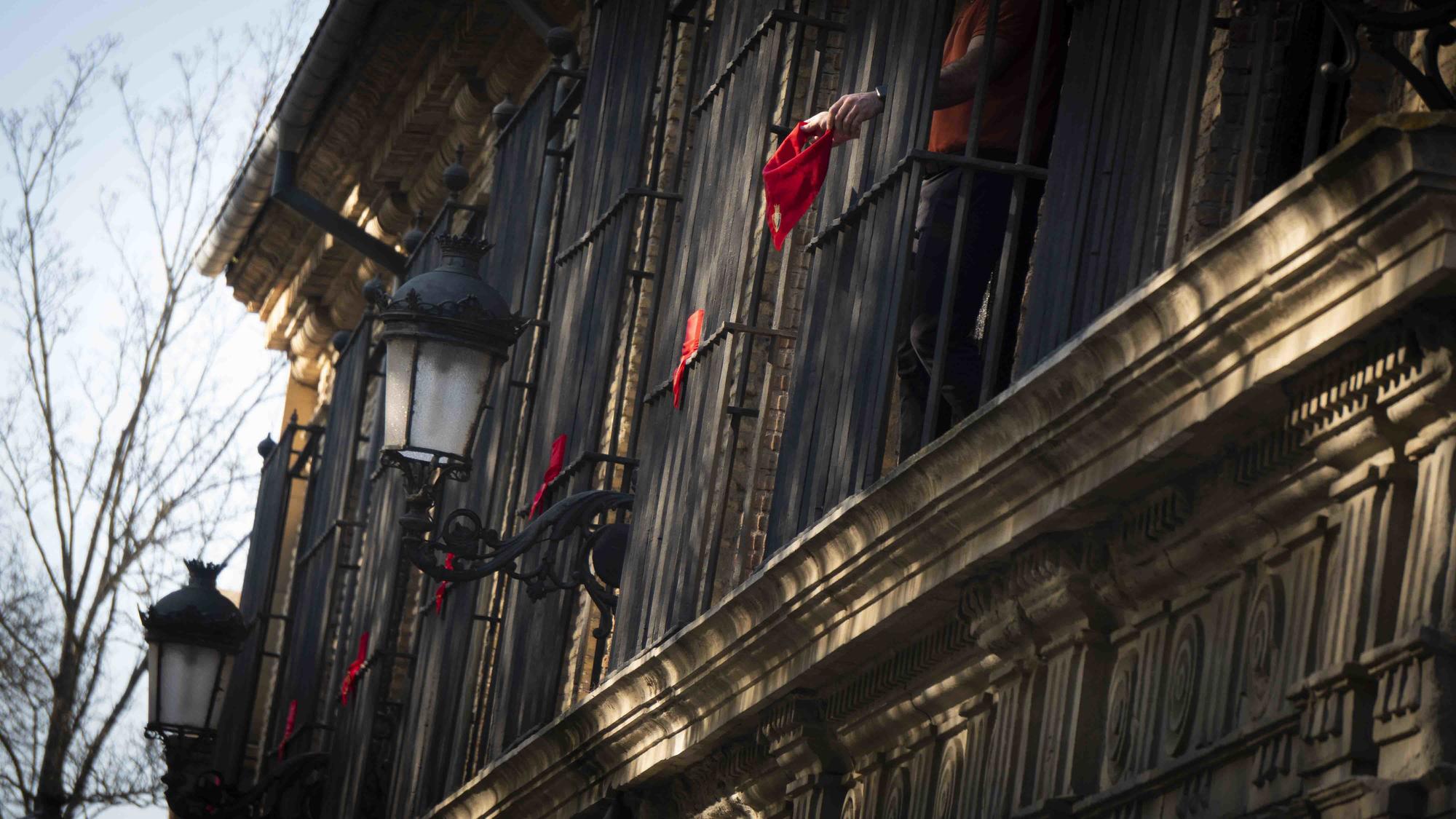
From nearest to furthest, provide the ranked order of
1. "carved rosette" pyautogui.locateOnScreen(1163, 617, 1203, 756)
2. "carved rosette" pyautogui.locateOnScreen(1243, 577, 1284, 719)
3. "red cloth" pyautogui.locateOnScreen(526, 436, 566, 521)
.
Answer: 1. "carved rosette" pyautogui.locateOnScreen(1243, 577, 1284, 719)
2. "carved rosette" pyautogui.locateOnScreen(1163, 617, 1203, 756)
3. "red cloth" pyautogui.locateOnScreen(526, 436, 566, 521)

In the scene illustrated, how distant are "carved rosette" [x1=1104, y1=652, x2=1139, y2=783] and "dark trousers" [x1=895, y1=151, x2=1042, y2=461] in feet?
5.74

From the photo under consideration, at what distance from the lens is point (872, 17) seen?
30.1 feet

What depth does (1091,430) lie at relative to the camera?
6.12 metres

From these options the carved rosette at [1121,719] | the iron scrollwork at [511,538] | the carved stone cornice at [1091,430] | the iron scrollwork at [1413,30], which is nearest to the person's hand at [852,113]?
the carved stone cornice at [1091,430]

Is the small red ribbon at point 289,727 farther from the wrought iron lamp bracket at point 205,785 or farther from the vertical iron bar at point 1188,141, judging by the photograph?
the vertical iron bar at point 1188,141

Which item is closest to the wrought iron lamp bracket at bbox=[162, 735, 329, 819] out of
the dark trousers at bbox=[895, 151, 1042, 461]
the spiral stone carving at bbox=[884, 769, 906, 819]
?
the dark trousers at bbox=[895, 151, 1042, 461]

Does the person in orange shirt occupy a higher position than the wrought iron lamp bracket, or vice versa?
the wrought iron lamp bracket

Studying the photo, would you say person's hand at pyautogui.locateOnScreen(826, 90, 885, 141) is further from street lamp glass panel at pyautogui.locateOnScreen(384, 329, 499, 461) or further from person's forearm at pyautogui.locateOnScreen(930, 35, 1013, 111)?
street lamp glass panel at pyautogui.locateOnScreen(384, 329, 499, 461)

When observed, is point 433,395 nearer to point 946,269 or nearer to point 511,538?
point 511,538

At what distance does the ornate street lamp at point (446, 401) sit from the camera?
9.77m

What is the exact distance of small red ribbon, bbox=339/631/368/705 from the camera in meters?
16.0

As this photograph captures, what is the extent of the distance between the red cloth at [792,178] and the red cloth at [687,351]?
1.21 m

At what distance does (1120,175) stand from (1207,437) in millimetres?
1510

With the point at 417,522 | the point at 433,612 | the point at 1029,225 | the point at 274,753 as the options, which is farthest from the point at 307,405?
the point at 1029,225
